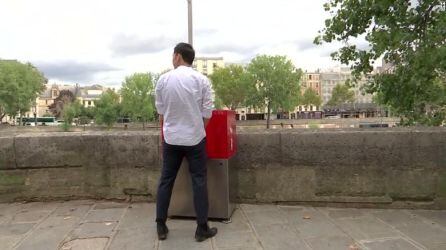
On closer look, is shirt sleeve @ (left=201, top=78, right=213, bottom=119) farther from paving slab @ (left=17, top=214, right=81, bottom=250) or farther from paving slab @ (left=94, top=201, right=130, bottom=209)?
paving slab @ (left=94, top=201, right=130, bottom=209)

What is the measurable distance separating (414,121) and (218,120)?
8224mm

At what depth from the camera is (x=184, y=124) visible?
4.15m

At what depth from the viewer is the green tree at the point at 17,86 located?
283 ft

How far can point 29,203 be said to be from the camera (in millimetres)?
5863

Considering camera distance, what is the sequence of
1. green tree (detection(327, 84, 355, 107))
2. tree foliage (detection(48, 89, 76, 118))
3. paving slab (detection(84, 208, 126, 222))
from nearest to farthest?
paving slab (detection(84, 208, 126, 222))
tree foliage (detection(48, 89, 76, 118))
green tree (detection(327, 84, 355, 107))

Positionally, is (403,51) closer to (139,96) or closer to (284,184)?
(284,184)

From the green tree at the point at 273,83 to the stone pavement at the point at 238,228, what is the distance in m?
79.9

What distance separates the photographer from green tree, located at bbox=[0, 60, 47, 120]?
86.2 m

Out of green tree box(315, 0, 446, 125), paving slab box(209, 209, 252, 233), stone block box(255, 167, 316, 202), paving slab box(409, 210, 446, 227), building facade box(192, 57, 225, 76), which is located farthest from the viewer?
building facade box(192, 57, 225, 76)

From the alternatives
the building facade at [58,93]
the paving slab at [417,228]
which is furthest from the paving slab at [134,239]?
the building facade at [58,93]

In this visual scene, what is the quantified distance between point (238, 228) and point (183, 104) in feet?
4.70

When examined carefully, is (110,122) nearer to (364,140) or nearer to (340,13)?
(340,13)

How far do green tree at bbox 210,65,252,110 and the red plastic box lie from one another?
90.9m

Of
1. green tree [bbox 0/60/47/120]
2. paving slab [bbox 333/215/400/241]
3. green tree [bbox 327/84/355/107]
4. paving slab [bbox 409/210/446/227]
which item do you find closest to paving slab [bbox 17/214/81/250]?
paving slab [bbox 333/215/400/241]
